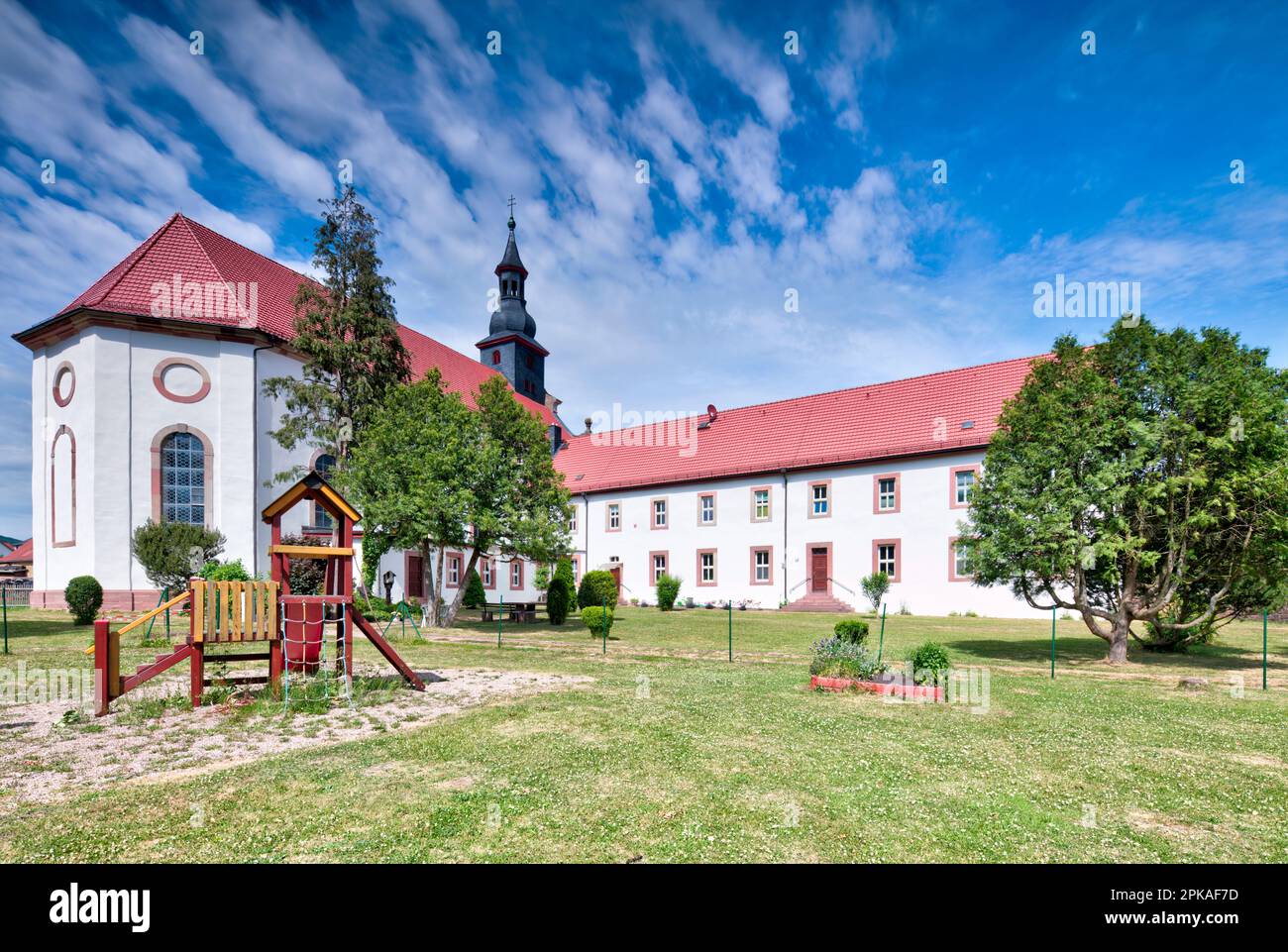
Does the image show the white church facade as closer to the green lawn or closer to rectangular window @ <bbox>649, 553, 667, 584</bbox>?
rectangular window @ <bbox>649, 553, 667, 584</bbox>

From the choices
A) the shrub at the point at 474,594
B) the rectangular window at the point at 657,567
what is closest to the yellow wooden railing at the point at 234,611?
the shrub at the point at 474,594

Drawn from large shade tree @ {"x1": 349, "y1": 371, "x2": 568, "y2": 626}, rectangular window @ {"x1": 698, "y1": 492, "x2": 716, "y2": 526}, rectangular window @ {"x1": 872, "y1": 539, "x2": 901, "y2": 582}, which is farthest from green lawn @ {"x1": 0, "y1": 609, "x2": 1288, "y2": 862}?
rectangular window @ {"x1": 698, "y1": 492, "x2": 716, "y2": 526}

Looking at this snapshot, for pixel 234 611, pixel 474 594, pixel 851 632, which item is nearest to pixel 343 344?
pixel 474 594

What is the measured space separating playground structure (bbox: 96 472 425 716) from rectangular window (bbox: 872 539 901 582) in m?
24.7

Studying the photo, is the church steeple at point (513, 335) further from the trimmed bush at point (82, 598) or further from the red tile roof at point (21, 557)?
the red tile roof at point (21, 557)

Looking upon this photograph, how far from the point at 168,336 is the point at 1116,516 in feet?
108

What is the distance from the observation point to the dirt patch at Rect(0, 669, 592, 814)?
572 cm

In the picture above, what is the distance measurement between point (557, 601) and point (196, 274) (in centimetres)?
2197

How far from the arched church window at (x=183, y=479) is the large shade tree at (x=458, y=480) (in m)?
9.56

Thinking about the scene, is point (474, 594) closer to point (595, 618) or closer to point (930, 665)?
point (595, 618)

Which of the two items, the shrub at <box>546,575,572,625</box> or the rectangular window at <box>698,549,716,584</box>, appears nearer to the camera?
the shrub at <box>546,575,572,625</box>
